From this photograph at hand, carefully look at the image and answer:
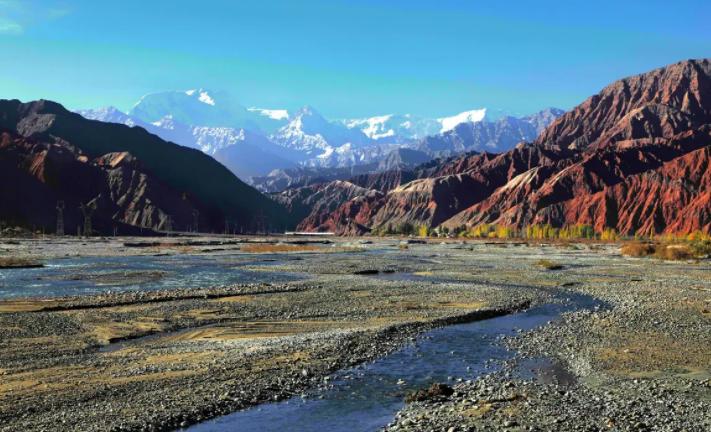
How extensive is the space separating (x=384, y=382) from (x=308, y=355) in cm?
443

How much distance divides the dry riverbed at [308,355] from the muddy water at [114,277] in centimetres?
504

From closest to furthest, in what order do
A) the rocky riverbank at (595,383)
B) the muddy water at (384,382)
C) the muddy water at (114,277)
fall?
the rocky riverbank at (595,383) < the muddy water at (384,382) < the muddy water at (114,277)

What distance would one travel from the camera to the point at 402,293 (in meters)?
47.5

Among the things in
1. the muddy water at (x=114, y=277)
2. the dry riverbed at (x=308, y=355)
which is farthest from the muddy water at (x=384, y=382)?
the muddy water at (x=114, y=277)

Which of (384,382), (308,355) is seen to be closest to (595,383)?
(384,382)

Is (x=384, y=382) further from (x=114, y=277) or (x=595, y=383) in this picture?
(x=114, y=277)

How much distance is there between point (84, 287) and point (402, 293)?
25723 mm

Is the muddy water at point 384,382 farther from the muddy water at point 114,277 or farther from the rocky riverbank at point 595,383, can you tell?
the muddy water at point 114,277

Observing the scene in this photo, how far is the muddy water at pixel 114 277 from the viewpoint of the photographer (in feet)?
161

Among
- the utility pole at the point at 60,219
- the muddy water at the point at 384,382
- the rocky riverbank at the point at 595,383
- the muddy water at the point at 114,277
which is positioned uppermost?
the utility pole at the point at 60,219

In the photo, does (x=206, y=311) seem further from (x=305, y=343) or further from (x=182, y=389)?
(x=182, y=389)

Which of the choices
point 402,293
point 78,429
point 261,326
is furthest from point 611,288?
point 78,429

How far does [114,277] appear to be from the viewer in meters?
60.7

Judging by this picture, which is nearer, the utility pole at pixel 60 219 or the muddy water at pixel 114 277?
the muddy water at pixel 114 277
